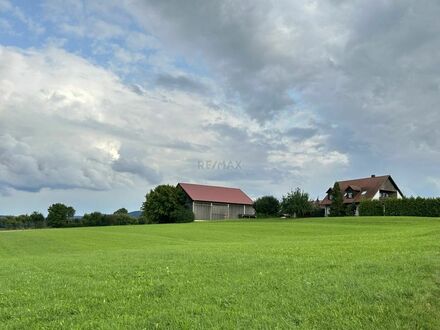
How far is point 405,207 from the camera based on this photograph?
75062mm

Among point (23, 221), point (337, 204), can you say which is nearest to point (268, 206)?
point (337, 204)

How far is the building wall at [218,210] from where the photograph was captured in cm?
11010

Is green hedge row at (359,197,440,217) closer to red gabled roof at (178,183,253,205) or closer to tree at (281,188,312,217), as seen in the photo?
tree at (281,188,312,217)

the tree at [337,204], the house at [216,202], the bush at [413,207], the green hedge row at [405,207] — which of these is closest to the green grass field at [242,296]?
the bush at [413,207]

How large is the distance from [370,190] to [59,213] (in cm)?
9184

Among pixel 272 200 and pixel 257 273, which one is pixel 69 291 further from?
pixel 272 200

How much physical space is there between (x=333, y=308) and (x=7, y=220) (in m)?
136

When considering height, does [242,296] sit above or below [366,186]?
below

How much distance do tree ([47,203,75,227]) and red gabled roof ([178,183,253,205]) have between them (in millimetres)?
42495

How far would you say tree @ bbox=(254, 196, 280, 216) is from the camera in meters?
107

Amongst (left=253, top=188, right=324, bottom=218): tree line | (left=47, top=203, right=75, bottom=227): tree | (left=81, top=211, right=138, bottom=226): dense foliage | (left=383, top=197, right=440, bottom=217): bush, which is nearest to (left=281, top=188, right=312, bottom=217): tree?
(left=253, top=188, right=324, bottom=218): tree line

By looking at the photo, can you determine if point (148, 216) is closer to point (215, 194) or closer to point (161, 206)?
point (161, 206)

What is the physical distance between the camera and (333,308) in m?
7.90

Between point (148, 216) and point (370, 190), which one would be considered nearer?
point (370, 190)
